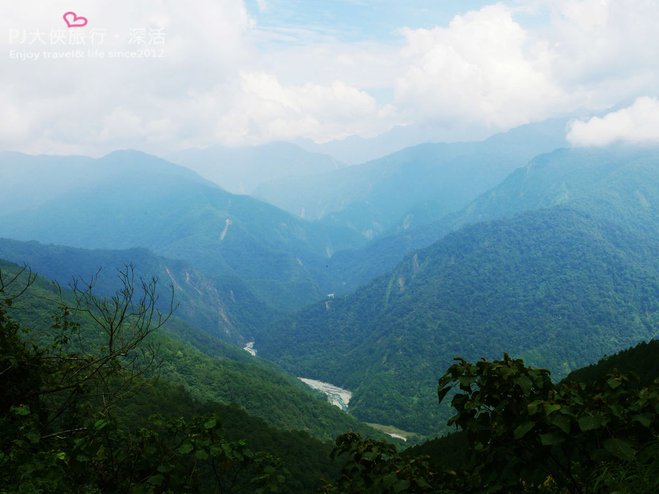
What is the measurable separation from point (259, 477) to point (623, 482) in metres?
4.84

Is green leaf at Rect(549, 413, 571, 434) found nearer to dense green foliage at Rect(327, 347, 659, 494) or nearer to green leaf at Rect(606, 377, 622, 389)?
dense green foliage at Rect(327, 347, 659, 494)

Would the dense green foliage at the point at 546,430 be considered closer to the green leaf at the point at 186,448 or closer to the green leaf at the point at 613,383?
the green leaf at the point at 613,383

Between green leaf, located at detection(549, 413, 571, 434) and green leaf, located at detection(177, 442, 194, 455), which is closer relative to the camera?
green leaf, located at detection(549, 413, 571, 434)

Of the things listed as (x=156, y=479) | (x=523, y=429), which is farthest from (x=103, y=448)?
(x=523, y=429)

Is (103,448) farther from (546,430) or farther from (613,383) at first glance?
(613,383)

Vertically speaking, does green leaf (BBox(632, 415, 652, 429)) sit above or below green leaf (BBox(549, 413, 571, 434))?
below

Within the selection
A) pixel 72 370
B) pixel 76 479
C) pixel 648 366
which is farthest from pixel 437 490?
pixel 648 366

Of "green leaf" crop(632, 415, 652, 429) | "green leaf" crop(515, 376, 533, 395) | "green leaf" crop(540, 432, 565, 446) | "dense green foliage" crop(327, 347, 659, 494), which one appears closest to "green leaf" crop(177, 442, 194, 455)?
"dense green foliage" crop(327, 347, 659, 494)

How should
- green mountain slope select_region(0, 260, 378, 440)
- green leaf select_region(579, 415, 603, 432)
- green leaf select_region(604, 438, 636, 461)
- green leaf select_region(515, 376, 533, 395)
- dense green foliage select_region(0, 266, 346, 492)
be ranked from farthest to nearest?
1. green mountain slope select_region(0, 260, 378, 440)
2. dense green foliage select_region(0, 266, 346, 492)
3. green leaf select_region(515, 376, 533, 395)
4. green leaf select_region(579, 415, 603, 432)
5. green leaf select_region(604, 438, 636, 461)

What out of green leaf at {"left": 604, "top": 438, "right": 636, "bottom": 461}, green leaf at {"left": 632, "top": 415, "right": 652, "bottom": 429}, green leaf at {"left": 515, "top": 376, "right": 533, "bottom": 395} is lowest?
green leaf at {"left": 604, "top": 438, "right": 636, "bottom": 461}

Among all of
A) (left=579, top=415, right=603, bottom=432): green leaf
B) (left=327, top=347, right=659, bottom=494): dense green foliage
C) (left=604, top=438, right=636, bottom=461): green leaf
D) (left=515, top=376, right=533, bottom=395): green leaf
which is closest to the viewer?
→ (left=604, top=438, right=636, bottom=461): green leaf

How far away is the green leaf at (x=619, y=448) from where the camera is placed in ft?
16.6

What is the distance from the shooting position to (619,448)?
5.11 metres

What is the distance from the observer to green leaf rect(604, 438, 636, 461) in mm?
5048
